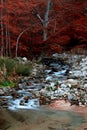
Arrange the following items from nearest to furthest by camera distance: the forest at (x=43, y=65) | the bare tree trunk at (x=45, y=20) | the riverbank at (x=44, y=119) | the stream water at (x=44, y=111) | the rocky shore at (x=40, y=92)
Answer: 1. the riverbank at (x=44, y=119)
2. the stream water at (x=44, y=111)
3. the forest at (x=43, y=65)
4. the rocky shore at (x=40, y=92)
5. the bare tree trunk at (x=45, y=20)

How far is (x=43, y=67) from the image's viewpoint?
15375mm

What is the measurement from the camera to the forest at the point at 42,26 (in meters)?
18.3

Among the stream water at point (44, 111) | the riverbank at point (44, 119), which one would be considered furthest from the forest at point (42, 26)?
the riverbank at point (44, 119)

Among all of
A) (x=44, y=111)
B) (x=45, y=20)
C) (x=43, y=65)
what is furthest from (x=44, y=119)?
(x=45, y=20)

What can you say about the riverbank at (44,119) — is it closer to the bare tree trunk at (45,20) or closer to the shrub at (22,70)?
the shrub at (22,70)

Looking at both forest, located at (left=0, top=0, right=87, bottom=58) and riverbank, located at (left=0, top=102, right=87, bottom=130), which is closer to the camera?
riverbank, located at (left=0, top=102, right=87, bottom=130)

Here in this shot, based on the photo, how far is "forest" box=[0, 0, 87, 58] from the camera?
1834 cm

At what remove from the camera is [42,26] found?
20.1 meters

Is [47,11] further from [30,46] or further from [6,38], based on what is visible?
[6,38]

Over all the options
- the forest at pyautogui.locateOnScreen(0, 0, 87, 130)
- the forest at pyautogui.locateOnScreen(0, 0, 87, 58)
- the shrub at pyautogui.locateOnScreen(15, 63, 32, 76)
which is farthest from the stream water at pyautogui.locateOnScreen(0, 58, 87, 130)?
the forest at pyautogui.locateOnScreen(0, 0, 87, 58)

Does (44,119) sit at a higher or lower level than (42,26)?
higher

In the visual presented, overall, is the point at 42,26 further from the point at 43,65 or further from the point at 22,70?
the point at 22,70

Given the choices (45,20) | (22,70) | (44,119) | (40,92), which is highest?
(44,119)

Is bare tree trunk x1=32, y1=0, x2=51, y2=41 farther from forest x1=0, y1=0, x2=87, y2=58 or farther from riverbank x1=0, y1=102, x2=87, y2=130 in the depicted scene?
riverbank x1=0, y1=102, x2=87, y2=130
